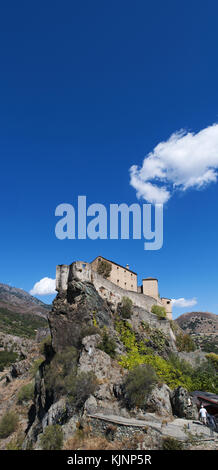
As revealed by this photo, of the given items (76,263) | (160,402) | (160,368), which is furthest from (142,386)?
(76,263)

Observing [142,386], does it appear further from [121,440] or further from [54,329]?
[54,329]

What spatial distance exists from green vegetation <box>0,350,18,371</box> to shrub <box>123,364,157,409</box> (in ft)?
224

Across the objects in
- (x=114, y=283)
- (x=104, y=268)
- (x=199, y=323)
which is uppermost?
(x=104, y=268)

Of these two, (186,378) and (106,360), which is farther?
(186,378)

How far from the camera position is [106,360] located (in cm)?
1911

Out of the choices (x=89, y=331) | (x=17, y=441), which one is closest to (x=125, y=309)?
(x=89, y=331)

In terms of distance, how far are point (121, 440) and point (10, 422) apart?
2285 centimetres

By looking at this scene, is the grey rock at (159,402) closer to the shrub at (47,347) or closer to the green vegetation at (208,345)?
the shrub at (47,347)

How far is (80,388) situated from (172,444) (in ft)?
25.4

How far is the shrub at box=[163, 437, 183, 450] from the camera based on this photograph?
996cm

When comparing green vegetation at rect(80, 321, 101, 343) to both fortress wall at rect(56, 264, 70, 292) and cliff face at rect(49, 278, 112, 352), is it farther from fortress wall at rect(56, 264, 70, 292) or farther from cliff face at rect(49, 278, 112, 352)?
fortress wall at rect(56, 264, 70, 292)

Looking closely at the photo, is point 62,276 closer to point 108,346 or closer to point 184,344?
point 108,346

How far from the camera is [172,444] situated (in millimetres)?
10086
